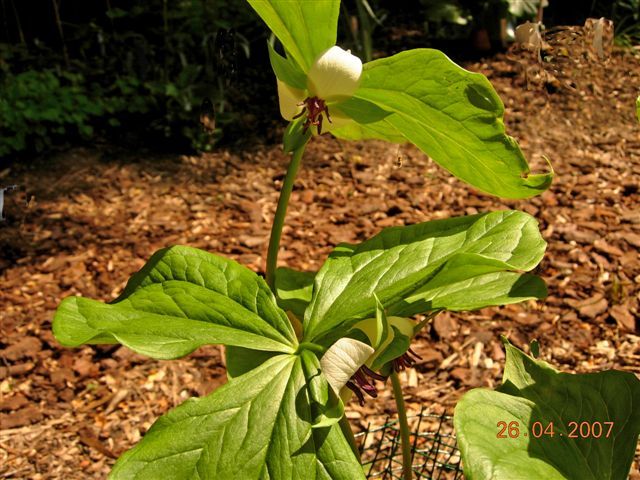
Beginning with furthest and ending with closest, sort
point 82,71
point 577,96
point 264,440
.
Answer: point 82,71
point 577,96
point 264,440

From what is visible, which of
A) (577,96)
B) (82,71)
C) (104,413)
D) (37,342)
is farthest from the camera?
(82,71)

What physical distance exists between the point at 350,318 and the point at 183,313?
19cm

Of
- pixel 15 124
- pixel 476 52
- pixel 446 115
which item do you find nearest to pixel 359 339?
pixel 446 115

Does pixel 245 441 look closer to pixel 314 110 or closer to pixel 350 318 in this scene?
pixel 350 318

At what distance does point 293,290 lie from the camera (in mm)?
848

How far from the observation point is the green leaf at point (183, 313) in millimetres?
685

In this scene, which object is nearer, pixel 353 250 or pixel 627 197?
pixel 353 250

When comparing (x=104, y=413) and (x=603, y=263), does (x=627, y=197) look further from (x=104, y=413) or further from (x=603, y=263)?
(x=104, y=413)

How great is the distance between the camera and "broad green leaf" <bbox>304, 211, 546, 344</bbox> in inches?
27.7

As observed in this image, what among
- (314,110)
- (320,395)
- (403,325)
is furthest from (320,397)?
(314,110)

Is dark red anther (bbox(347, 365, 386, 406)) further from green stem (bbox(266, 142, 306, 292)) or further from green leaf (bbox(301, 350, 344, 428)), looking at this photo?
green stem (bbox(266, 142, 306, 292))

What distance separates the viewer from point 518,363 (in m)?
0.70

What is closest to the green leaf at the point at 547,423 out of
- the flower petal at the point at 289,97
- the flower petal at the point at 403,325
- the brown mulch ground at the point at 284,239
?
the flower petal at the point at 403,325

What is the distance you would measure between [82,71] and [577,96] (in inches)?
93.2
